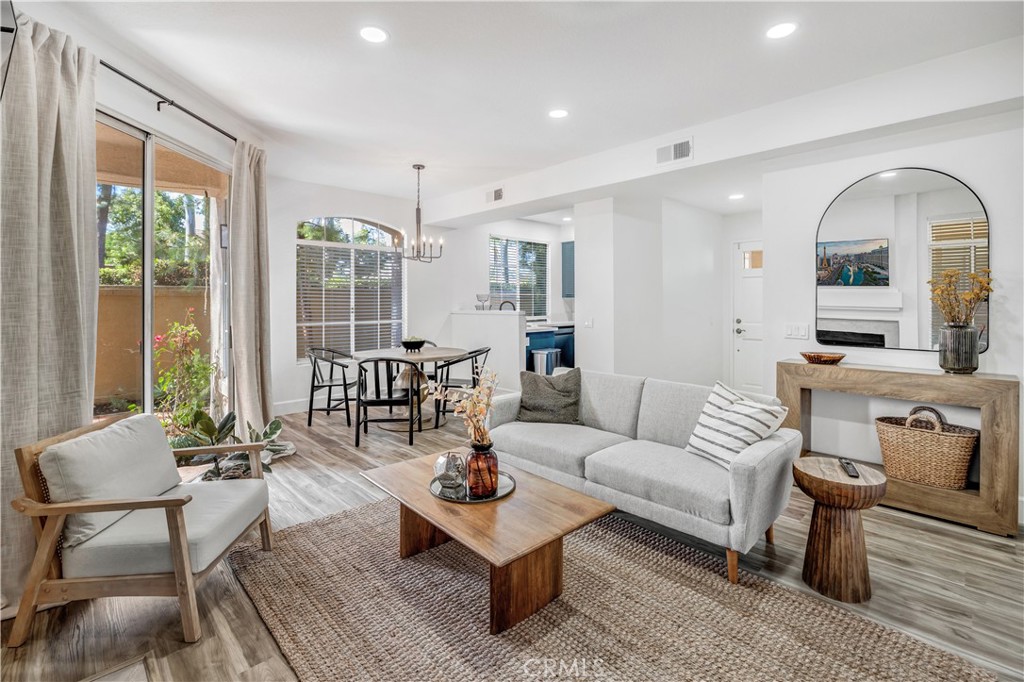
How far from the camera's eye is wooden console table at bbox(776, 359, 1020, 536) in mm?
2711

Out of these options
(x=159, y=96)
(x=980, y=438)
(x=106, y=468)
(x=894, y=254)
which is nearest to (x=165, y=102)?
(x=159, y=96)


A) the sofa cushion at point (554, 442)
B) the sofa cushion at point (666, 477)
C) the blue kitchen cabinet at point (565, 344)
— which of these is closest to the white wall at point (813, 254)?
the sofa cushion at point (666, 477)

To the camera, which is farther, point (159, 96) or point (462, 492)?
point (159, 96)

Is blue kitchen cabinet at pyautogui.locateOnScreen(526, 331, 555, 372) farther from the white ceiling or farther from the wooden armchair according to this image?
the wooden armchair

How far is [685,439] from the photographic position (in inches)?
115

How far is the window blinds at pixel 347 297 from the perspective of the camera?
5996 millimetres

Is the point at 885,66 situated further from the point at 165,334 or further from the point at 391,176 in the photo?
the point at 165,334

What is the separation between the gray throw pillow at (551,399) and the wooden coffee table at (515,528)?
1039mm

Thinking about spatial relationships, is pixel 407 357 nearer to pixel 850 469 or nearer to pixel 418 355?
pixel 418 355

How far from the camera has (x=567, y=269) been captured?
864cm

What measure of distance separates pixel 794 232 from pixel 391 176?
4.22m

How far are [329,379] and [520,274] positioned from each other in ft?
→ 12.8

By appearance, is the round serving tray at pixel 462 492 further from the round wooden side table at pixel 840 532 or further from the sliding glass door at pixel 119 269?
the sliding glass door at pixel 119 269

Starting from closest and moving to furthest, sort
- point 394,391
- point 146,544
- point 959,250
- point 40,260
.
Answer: point 146,544
point 40,260
point 959,250
point 394,391
